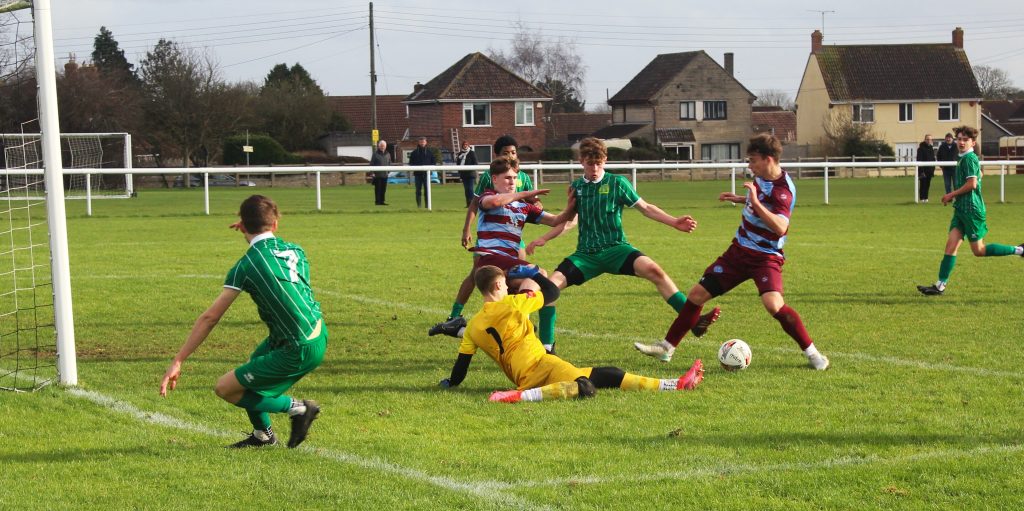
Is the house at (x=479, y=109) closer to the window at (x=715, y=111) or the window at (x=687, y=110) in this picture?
the window at (x=687, y=110)

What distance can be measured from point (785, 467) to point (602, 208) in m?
3.61

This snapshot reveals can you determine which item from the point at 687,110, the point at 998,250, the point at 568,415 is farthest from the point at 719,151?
the point at 568,415

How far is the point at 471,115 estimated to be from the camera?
253ft

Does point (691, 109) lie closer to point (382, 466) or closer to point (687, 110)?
point (687, 110)

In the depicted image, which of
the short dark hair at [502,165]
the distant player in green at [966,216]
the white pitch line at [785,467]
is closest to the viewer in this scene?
the white pitch line at [785,467]

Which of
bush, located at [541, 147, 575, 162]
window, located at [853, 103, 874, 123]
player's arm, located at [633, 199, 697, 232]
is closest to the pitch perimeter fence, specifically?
bush, located at [541, 147, 575, 162]

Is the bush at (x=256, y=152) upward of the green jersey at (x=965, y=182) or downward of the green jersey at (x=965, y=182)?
upward

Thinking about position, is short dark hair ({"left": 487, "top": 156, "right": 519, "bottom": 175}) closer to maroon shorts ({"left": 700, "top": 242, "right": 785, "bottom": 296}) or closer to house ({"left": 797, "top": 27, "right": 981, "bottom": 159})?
maroon shorts ({"left": 700, "top": 242, "right": 785, "bottom": 296})

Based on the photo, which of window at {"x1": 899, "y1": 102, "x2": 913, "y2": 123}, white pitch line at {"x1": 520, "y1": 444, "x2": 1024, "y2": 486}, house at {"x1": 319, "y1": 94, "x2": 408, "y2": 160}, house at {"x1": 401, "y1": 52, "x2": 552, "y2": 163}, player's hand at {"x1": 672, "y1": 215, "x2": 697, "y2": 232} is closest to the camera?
white pitch line at {"x1": 520, "y1": 444, "x2": 1024, "y2": 486}

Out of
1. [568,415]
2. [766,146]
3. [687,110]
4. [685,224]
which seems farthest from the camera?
[687,110]

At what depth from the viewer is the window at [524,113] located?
254ft

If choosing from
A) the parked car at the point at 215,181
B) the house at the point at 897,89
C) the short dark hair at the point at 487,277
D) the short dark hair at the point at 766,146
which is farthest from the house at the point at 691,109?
the short dark hair at the point at 487,277

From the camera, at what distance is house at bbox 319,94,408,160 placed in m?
80.3

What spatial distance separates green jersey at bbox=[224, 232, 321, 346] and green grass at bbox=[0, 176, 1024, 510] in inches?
26.5
